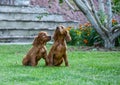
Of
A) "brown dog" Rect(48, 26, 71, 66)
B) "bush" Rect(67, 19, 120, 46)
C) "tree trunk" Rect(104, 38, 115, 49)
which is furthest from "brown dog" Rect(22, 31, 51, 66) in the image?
"bush" Rect(67, 19, 120, 46)

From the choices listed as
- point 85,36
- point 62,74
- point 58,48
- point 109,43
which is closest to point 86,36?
point 85,36

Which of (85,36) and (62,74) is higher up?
(62,74)

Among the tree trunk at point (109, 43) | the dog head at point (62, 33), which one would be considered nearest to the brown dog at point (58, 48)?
the dog head at point (62, 33)

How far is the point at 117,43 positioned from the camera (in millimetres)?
11898

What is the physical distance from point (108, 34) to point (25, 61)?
4506 mm

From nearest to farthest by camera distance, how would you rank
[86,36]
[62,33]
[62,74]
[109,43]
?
[62,74]
[62,33]
[109,43]
[86,36]

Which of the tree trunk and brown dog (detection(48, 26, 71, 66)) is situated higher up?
brown dog (detection(48, 26, 71, 66))

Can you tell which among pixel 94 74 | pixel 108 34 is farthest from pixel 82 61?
pixel 108 34

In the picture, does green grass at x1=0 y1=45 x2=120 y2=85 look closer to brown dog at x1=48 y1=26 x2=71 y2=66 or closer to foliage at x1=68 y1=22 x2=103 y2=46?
brown dog at x1=48 y1=26 x2=71 y2=66

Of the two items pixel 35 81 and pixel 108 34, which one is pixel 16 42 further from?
pixel 35 81

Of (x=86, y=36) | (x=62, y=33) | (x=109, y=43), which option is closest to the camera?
(x=62, y=33)

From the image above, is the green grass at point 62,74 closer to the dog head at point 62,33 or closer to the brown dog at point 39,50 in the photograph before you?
the brown dog at point 39,50

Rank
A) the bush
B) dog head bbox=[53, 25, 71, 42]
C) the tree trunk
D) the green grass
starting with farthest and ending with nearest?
1. the bush
2. the tree trunk
3. dog head bbox=[53, 25, 71, 42]
4. the green grass

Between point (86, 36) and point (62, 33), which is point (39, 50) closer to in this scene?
point (62, 33)
